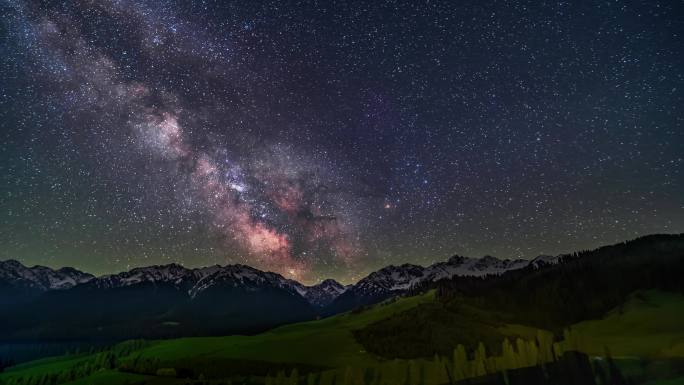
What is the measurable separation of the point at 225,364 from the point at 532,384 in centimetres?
10691

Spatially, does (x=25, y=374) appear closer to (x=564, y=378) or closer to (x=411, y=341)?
(x=411, y=341)

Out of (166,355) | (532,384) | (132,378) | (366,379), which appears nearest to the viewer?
(532,384)

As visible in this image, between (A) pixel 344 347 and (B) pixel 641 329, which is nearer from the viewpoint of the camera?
(B) pixel 641 329

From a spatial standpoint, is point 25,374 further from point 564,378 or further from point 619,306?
point 619,306

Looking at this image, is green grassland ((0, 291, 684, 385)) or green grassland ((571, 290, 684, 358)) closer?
green grassland ((571, 290, 684, 358))

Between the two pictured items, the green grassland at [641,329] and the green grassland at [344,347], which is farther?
the green grassland at [344,347]

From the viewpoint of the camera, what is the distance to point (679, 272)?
188 metres

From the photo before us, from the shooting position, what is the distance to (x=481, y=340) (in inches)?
6432

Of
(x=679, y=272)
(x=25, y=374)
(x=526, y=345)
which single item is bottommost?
(x=25, y=374)

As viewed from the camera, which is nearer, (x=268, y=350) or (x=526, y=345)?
(x=526, y=345)

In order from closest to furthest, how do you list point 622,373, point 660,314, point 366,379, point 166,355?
point 622,373
point 366,379
point 660,314
point 166,355

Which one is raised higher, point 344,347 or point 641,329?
point 641,329

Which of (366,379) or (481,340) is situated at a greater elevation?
(481,340)

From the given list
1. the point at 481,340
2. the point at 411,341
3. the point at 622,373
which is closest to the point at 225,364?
the point at 411,341
